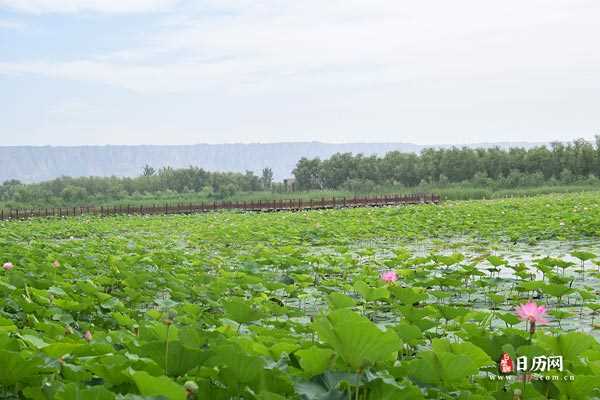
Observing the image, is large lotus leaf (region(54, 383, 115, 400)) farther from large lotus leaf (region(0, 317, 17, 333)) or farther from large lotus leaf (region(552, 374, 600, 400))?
large lotus leaf (region(552, 374, 600, 400))

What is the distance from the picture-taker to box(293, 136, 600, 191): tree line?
A: 162ft

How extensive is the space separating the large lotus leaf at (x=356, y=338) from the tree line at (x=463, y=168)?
47.0 m

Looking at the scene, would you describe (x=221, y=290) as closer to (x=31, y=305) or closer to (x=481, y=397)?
(x=31, y=305)

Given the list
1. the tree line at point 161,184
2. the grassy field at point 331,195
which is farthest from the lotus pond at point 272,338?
the tree line at point 161,184

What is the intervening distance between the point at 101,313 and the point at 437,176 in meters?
52.2

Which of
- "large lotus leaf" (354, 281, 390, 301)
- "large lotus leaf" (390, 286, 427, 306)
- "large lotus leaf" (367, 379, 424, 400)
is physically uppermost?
"large lotus leaf" (367, 379, 424, 400)

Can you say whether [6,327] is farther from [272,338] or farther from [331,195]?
[331,195]

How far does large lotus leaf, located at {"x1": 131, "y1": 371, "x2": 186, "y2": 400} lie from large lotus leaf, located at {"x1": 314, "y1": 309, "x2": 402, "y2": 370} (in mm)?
362

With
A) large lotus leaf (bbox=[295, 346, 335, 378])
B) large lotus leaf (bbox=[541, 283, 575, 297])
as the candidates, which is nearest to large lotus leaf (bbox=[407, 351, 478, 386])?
large lotus leaf (bbox=[295, 346, 335, 378])

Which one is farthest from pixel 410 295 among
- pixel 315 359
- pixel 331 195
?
pixel 331 195

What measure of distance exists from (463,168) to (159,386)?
5375 centimetres

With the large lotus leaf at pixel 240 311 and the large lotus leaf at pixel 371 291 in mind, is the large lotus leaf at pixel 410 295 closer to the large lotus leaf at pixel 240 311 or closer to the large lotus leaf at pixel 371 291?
the large lotus leaf at pixel 371 291

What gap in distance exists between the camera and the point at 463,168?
53625mm

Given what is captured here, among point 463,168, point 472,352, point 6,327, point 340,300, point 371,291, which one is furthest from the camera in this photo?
point 463,168
